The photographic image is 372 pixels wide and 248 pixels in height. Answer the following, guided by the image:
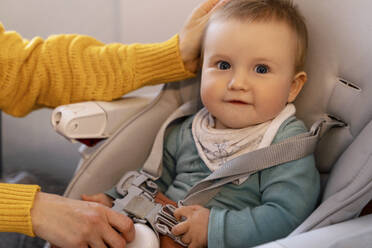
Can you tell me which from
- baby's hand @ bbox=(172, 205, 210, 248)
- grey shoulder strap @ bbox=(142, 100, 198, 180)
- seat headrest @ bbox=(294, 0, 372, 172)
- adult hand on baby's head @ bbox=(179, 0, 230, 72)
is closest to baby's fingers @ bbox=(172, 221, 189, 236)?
baby's hand @ bbox=(172, 205, 210, 248)

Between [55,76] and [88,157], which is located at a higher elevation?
[55,76]

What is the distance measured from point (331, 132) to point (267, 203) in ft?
0.68

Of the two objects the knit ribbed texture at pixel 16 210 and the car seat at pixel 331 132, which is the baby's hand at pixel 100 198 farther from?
the knit ribbed texture at pixel 16 210

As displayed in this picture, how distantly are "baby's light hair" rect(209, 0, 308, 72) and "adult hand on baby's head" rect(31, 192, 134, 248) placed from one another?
454 mm

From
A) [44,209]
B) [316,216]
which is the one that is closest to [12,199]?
[44,209]

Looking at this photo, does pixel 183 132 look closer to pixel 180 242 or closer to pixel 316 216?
pixel 180 242

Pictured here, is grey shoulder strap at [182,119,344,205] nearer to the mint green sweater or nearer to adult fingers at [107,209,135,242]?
the mint green sweater

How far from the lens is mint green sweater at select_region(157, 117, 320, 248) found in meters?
0.73

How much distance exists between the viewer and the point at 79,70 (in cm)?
98

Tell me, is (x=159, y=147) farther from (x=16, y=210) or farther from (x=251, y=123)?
(x=16, y=210)

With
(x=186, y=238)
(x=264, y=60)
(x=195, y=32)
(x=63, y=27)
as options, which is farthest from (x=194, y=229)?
(x=63, y=27)

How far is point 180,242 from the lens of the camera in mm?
768

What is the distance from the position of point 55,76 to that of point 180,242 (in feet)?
1.61

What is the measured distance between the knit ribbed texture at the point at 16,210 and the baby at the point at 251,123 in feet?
0.86
